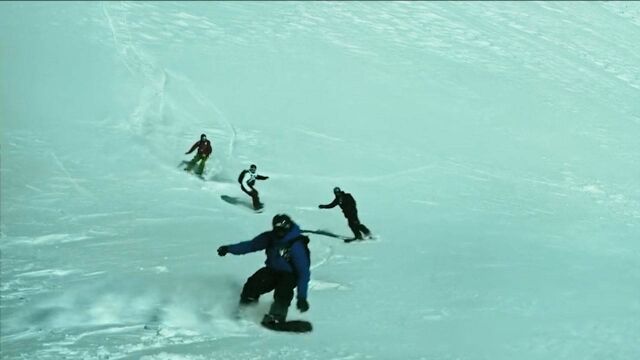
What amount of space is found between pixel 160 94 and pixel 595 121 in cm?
1344

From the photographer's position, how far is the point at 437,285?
10125 millimetres

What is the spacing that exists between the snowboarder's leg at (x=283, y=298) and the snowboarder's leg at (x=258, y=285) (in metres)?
0.13

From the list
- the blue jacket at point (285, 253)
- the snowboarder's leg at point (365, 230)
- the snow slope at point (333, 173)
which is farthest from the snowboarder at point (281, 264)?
the snowboarder's leg at point (365, 230)

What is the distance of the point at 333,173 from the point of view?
18719mm

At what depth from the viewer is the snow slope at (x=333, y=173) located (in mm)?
8281

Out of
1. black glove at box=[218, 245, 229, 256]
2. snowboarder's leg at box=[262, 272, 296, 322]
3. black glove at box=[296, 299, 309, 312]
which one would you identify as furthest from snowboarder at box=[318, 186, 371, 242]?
black glove at box=[296, 299, 309, 312]

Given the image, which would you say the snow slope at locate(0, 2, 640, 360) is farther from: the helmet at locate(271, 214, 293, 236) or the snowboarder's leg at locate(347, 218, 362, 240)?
the helmet at locate(271, 214, 293, 236)

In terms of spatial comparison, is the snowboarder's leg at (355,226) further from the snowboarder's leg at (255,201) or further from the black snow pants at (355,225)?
the snowboarder's leg at (255,201)

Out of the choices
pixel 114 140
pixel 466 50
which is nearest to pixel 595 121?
pixel 466 50

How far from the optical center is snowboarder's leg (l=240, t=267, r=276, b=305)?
807 centimetres

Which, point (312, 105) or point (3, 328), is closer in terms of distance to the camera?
point (3, 328)

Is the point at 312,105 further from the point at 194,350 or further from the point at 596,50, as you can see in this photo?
the point at 194,350

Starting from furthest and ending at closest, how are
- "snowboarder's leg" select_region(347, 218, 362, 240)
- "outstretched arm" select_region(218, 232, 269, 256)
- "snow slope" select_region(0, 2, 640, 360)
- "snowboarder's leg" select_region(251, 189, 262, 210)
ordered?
1. "snowboarder's leg" select_region(251, 189, 262, 210)
2. "snowboarder's leg" select_region(347, 218, 362, 240)
3. "snow slope" select_region(0, 2, 640, 360)
4. "outstretched arm" select_region(218, 232, 269, 256)

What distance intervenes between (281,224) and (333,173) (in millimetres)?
11133
